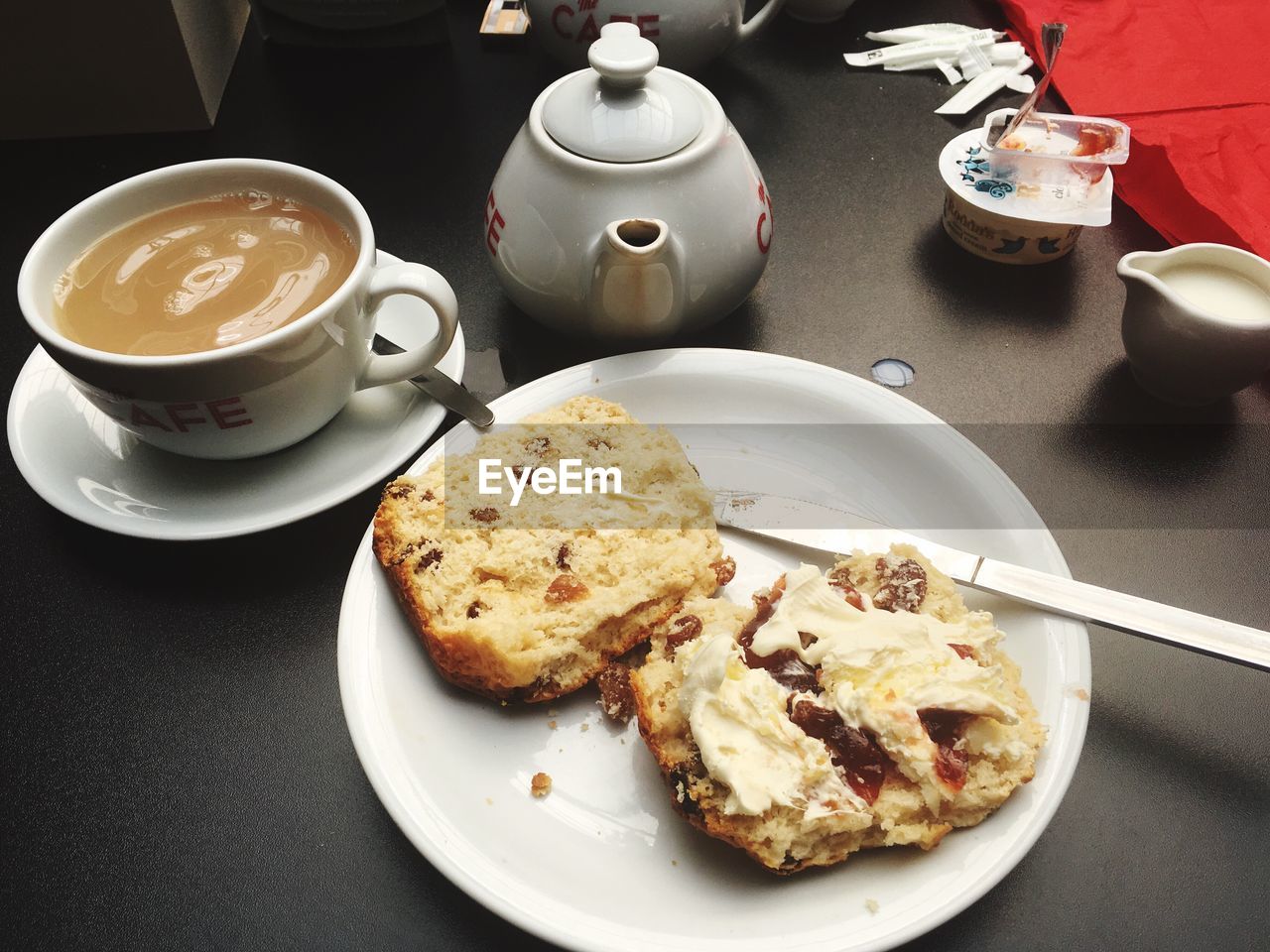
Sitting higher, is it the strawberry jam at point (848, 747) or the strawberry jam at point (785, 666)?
the strawberry jam at point (785, 666)

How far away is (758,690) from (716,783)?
0.10m

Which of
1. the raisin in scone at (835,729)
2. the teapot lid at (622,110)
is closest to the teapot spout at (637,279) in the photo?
the teapot lid at (622,110)

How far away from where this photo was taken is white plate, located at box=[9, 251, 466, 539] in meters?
1.12

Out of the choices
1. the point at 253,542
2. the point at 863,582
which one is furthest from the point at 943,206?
the point at 253,542

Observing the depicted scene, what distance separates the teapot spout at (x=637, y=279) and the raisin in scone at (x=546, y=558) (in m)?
0.15

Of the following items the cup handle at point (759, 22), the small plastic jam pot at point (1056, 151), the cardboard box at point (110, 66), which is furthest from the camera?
the cup handle at point (759, 22)

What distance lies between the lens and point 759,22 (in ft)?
5.90

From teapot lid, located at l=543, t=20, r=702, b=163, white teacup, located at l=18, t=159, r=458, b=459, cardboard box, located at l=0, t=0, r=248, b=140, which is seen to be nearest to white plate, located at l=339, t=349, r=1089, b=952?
white teacup, located at l=18, t=159, r=458, b=459

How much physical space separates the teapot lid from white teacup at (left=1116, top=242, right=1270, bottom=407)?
66 centimetres

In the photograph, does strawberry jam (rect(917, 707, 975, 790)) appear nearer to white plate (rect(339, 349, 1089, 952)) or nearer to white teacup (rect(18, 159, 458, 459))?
white plate (rect(339, 349, 1089, 952))

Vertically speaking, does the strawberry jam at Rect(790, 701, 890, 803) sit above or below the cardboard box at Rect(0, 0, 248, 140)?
below

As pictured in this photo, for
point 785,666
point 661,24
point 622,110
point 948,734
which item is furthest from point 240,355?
point 661,24

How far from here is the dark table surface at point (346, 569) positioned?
37.5 inches

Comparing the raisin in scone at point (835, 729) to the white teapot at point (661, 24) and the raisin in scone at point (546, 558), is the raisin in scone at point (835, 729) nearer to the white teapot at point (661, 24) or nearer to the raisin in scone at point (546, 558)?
the raisin in scone at point (546, 558)
